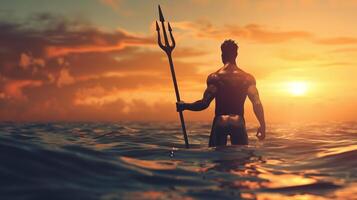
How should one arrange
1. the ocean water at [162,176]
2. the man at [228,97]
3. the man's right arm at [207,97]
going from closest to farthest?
1. the ocean water at [162,176]
2. the man at [228,97]
3. the man's right arm at [207,97]

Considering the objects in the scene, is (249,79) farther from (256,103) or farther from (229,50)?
(229,50)

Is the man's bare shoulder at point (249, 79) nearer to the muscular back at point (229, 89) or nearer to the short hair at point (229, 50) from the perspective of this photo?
the muscular back at point (229, 89)

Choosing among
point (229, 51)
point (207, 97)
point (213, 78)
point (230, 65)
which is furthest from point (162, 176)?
point (229, 51)

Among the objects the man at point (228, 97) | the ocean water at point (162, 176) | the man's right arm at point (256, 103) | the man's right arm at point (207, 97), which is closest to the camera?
the ocean water at point (162, 176)

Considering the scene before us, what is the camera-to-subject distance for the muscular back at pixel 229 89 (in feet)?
36.1

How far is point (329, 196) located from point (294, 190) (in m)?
0.53

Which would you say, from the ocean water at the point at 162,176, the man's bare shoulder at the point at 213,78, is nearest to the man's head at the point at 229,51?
the man's bare shoulder at the point at 213,78

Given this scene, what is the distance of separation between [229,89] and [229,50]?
1.03 m

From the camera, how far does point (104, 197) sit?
18.8 feet

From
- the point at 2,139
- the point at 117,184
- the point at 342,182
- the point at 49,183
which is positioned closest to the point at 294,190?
the point at 342,182

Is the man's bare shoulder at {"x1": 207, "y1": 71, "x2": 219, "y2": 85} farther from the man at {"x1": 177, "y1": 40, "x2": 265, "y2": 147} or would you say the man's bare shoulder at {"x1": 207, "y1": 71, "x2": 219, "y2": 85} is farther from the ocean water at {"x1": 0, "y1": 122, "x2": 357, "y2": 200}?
the ocean water at {"x1": 0, "y1": 122, "x2": 357, "y2": 200}

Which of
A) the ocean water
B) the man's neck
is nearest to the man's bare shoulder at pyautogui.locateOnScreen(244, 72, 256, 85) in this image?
the man's neck

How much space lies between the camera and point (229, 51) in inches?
444

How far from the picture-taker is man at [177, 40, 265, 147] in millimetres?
10969
